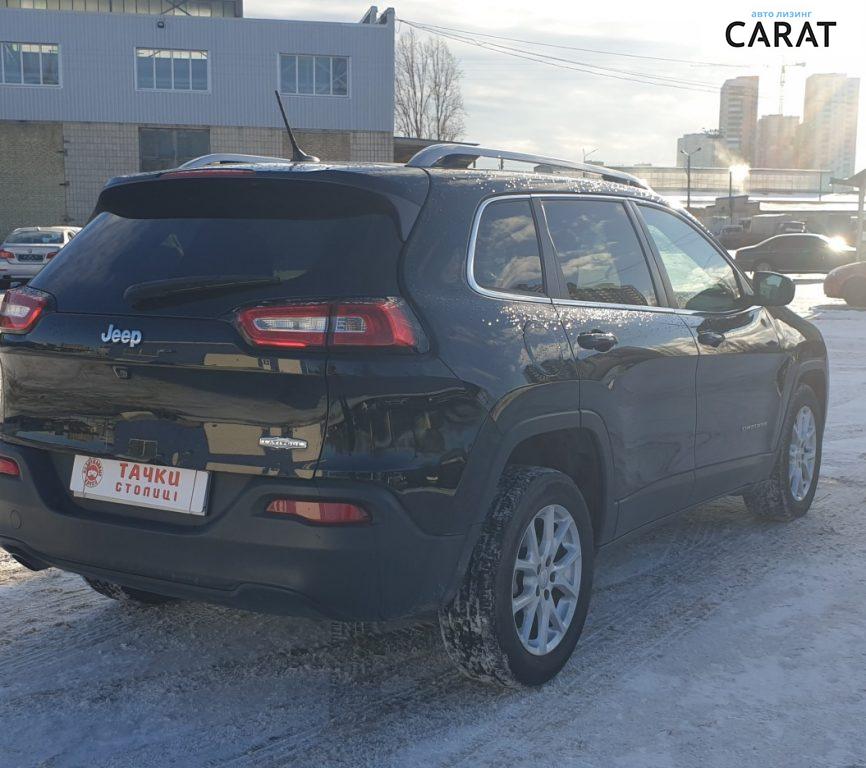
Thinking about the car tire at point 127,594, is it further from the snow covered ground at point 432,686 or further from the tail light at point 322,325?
the tail light at point 322,325

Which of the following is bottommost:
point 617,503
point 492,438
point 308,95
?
point 617,503

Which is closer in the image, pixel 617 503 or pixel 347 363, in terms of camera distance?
pixel 347 363

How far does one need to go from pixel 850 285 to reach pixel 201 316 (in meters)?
20.4

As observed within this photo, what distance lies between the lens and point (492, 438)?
334cm

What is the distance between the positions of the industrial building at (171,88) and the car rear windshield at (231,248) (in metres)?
41.3

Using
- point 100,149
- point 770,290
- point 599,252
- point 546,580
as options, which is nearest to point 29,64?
point 100,149

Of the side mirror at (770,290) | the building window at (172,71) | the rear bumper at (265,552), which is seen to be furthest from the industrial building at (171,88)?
the rear bumper at (265,552)

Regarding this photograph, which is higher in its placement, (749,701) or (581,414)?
(581,414)

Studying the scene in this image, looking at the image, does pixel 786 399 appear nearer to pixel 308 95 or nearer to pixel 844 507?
pixel 844 507

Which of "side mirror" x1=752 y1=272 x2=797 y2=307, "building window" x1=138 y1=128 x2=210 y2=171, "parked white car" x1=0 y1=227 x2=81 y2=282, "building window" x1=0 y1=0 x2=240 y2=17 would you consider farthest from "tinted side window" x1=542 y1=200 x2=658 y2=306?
"building window" x1=0 y1=0 x2=240 y2=17

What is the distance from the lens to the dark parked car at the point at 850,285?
2127 centimetres

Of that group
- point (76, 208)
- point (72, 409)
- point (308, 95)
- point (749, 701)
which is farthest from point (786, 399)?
point (76, 208)

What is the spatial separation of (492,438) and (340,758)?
105 cm

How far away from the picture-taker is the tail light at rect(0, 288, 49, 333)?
3.55m
